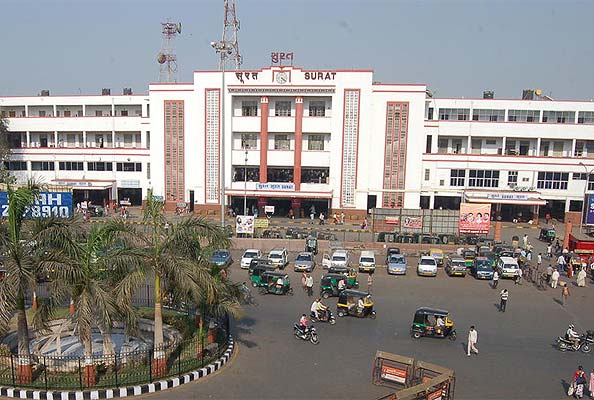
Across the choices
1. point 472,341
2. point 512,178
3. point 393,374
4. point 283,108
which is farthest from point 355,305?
point 512,178

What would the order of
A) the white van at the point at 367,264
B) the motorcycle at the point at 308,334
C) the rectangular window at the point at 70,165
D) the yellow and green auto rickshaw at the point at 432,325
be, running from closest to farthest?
the motorcycle at the point at 308,334, the yellow and green auto rickshaw at the point at 432,325, the white van at the point at 367,264, the rectangular window at the point at 70,165

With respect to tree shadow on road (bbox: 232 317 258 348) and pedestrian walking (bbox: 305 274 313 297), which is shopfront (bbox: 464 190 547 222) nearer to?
pedestrian walking (bbox: 305 274 313 297)

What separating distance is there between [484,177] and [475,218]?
50.8 ft

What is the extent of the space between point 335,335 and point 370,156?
34364 millimetres

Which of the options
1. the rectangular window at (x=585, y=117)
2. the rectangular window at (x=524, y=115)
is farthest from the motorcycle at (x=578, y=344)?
the rectangular window at (x=585, y=117)

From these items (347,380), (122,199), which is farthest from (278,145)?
(347,380)

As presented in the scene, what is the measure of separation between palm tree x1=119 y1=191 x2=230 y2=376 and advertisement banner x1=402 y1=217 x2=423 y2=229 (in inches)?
1036

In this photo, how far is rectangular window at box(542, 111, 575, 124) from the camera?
187ft

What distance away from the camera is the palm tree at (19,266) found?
1365 centimetres

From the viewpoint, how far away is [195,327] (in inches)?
744

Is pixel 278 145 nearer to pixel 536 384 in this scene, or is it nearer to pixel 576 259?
pixel 576 259

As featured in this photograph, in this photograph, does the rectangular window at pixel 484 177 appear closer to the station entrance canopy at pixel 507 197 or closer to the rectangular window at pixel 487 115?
the station entrance canopy at pixel 507 197

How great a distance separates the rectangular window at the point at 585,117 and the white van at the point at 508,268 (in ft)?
113

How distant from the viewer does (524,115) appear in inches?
2249
